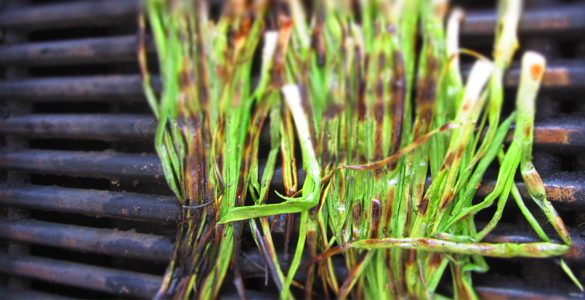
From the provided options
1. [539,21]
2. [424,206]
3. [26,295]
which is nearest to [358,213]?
[424,206]

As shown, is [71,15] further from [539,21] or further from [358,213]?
[539,21]

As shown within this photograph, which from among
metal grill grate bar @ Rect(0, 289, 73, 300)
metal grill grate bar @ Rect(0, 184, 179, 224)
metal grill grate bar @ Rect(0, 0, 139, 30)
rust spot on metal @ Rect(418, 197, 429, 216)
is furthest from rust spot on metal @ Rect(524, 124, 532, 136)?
metal grill grate bar @ Rect(0, 289, 73, 300)

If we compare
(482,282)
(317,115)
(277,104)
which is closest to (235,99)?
(277,104)

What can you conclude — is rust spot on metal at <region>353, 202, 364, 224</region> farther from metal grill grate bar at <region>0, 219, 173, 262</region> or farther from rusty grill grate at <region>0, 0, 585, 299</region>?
metal grill grate bar at <region>0, 219, 173, 262</region>

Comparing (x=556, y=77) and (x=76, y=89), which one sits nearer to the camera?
(x=556, y=77)

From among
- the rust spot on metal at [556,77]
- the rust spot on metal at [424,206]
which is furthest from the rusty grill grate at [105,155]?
the rust spot on metal at [424,206]

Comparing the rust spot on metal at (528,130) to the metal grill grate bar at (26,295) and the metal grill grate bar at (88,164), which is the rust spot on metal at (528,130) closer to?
the metal grill grate bar at (88,164)
